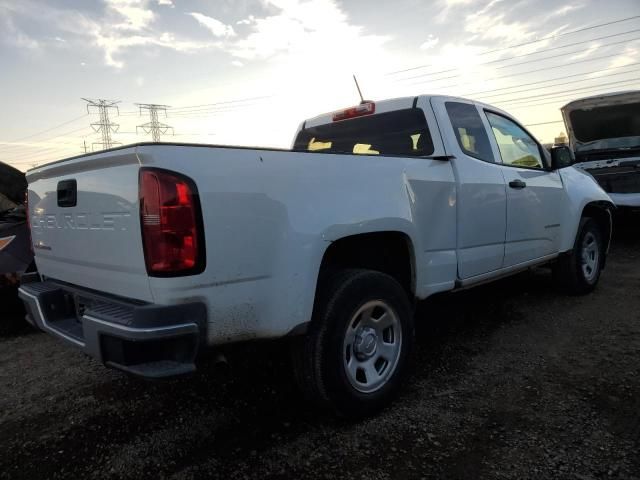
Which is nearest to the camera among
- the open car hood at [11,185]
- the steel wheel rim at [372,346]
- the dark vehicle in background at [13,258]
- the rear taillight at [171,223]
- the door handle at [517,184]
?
the rear taillight at [171,223]

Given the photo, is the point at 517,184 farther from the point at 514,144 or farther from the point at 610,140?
the point at 610,140

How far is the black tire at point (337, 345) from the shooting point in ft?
7.96

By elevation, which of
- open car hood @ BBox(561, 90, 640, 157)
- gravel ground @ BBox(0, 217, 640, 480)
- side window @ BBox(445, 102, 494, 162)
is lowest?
gravel ground @ BBox(0, 217, 640, 480)

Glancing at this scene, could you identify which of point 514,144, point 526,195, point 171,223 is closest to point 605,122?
point 514,144

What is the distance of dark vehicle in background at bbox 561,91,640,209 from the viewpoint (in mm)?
7797

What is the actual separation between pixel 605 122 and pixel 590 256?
518cm

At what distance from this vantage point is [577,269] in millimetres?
5090

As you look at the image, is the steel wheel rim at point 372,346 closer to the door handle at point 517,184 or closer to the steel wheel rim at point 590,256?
the door handle at point 517,184

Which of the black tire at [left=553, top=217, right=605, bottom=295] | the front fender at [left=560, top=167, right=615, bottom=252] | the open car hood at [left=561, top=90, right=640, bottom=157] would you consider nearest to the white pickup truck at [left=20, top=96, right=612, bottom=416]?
the front fender at [left=560, top=167, right=615, bottom=252]

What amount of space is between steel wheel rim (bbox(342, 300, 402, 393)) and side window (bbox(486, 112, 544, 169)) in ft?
6.63

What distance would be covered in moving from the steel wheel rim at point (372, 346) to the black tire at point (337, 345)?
2cm

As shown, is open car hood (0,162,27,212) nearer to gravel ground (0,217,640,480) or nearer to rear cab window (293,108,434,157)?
gravel ground (0,217,640,480)

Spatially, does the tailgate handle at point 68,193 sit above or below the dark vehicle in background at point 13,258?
above

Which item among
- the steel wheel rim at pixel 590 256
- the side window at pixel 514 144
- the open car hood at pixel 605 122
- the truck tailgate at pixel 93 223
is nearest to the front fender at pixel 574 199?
the steel wheel rim at pixel 590 256
